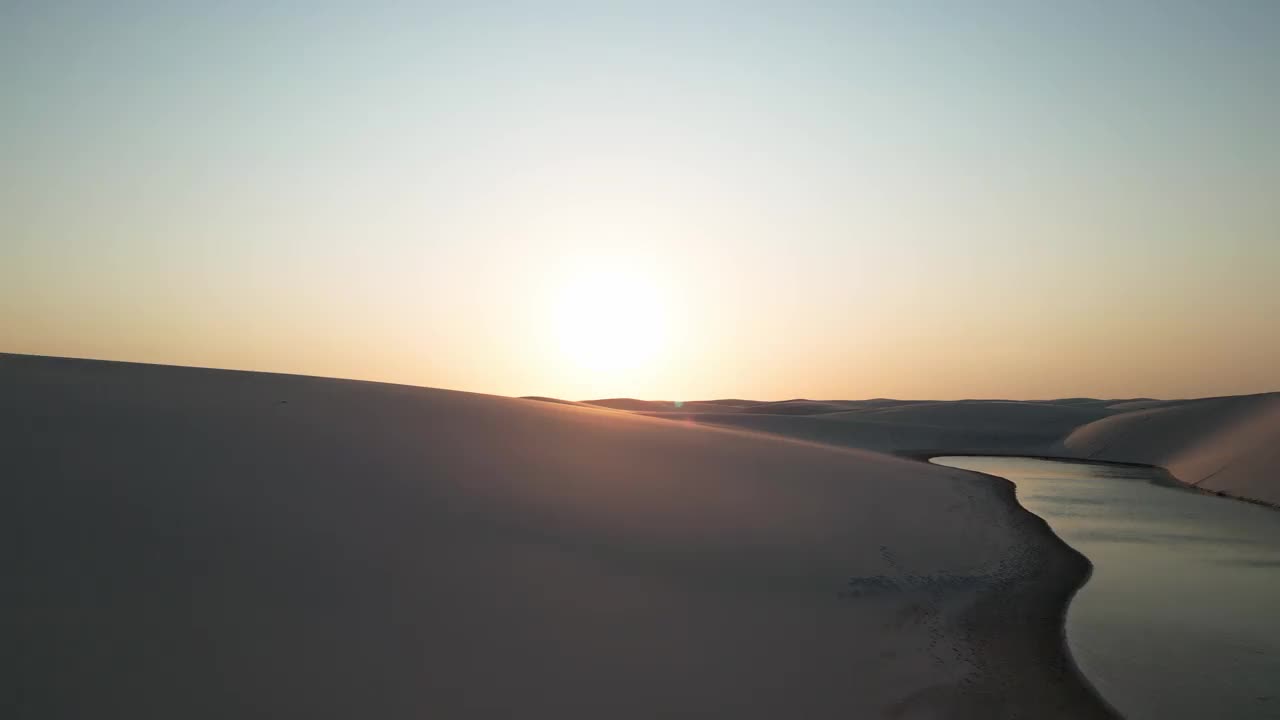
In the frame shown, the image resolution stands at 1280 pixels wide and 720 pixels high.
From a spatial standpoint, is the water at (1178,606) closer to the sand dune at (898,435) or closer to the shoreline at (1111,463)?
the shoreline at (1111,463)

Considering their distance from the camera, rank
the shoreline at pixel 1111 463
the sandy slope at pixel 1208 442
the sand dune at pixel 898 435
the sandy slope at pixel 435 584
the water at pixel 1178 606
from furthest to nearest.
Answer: the sand dune at pixel 898 435
the sandy slope at pixel 1208 442
the shoreline at pixel 1111 463
the water at pixel 1178 606
the sandy slope at pixel 435 584

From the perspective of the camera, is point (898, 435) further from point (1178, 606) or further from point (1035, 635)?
point (1035, 635)

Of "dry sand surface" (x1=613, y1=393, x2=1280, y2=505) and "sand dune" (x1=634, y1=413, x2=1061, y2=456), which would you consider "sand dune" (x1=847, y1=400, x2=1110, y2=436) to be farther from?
"sand dune" (x1=634, y1=413, x2=1061, y2=456)

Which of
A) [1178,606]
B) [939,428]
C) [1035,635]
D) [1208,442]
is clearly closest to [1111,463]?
[1208,442]

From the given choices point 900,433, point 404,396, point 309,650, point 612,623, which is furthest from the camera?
point 900,433

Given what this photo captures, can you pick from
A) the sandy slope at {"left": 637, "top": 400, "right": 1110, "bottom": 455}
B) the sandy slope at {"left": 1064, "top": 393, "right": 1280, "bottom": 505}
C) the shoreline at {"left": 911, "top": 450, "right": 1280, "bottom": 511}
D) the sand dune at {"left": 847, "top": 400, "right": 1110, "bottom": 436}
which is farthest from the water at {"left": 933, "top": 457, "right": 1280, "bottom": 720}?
the sand dune at {"left": 847, "top": 400, "right": 1110, "bottom": 436}

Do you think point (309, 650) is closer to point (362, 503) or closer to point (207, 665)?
point (207, 665)

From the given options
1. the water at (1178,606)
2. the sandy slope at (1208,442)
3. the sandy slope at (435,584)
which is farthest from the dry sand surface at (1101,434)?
the sandy slope at (435,584)

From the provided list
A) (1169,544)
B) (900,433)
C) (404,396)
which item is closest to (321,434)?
(404,396)
